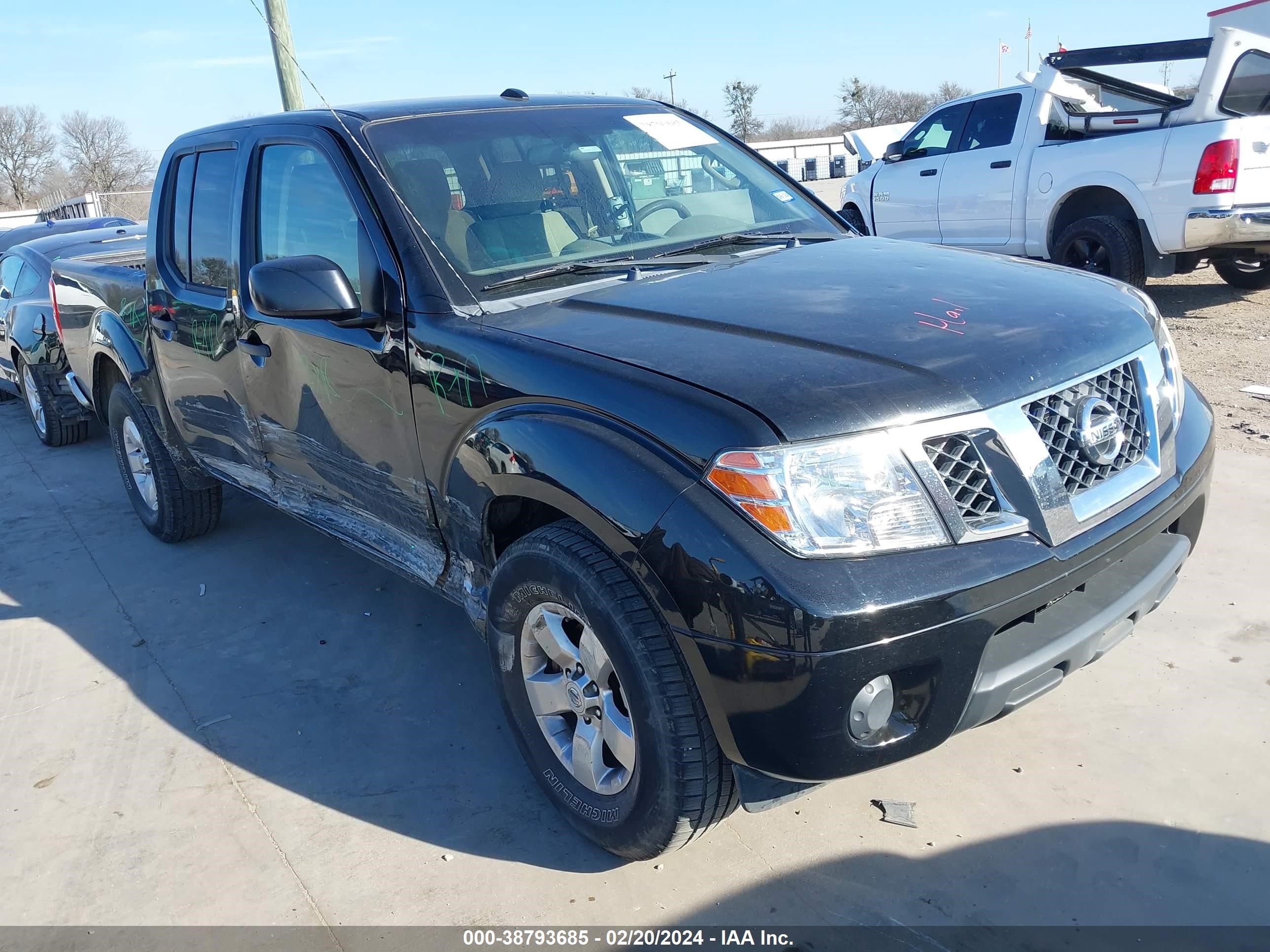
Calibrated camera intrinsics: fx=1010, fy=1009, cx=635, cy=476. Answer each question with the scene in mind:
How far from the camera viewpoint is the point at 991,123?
927 cm

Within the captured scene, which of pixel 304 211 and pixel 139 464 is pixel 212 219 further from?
pixel 139 464

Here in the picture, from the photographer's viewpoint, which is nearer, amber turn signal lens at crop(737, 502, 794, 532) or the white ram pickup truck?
amber turn signal lens at crop(737, 502, 794, 532)

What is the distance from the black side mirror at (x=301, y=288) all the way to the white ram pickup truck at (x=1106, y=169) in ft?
19.7

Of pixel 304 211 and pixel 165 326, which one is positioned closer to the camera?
pixel 304 211

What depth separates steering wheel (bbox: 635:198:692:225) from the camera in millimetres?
3459

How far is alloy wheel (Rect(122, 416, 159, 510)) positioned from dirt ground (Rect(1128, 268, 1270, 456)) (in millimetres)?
5410

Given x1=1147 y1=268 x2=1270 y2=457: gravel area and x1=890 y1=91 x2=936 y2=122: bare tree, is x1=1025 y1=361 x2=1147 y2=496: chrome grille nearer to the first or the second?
x1=1147 y1=268 x2=1270 y2=457: gravel area

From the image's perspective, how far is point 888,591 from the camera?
199cm

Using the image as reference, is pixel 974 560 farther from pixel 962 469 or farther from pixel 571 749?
pixel 571 749

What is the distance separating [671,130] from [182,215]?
6.98 feet

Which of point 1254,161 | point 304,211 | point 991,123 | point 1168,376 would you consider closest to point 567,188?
point 304,211

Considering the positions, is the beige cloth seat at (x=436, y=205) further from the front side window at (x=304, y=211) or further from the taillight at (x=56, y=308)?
the taillight at (x=56, y=308)

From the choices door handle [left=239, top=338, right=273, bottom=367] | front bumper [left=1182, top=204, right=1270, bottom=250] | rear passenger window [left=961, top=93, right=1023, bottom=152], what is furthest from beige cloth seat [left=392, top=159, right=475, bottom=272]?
rear passenger window [left=961, top=93, right=1023, bottom=152]

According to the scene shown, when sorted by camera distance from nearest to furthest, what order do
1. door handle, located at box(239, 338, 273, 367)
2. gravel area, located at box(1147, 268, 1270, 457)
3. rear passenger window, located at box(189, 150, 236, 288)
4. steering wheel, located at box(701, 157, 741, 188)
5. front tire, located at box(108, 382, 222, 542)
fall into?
door handle, located at box(239, 338, 273, 367)
steering wheel, located at box(701, 157, 741, 188)
rear passenger window, located at box(189, 150, 236, 288)
front tire, located at box(108, 382, 222, 542)
gravel area, located at box(1147, 268, 1270, 457)
